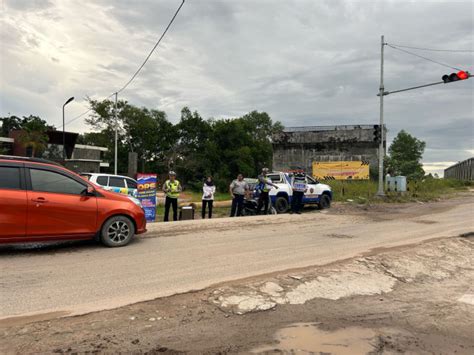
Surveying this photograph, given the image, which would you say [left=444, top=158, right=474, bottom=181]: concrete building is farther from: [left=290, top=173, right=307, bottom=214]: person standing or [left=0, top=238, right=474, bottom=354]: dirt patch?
[left=0, top=238, right=474, bottom=354]: dirt patch

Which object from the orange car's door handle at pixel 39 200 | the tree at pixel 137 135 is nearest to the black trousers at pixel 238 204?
the orange car's door handle at pixel 39 200

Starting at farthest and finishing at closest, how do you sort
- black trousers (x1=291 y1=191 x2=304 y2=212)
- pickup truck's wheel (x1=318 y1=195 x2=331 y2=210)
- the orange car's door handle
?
pickup truck's wheel (x1=318 y1=195 x2=331 y2=210)
black trousers (x1=291 y1=191 x2=304 y2=212)
the orange car's door handle

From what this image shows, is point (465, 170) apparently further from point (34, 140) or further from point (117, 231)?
point (117, 231)

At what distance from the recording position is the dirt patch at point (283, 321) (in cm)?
376

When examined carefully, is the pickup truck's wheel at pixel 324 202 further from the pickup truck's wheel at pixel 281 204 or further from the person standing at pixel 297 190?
the person standing at pixel 297 190

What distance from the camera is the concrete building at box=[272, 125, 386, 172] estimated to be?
147 ft

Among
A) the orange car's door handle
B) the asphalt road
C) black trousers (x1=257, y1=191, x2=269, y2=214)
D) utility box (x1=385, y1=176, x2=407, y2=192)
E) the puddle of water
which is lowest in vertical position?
the puddle of water

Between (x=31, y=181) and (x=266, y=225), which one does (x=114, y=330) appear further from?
(x=266, y=225)

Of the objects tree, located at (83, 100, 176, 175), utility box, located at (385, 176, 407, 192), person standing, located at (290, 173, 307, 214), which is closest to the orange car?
person standing, located at (290, 173, 307, 214)

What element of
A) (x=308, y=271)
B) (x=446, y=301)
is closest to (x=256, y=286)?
(x=308, y=271)

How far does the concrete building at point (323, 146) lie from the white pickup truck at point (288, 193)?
28.7 m

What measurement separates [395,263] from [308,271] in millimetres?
1923

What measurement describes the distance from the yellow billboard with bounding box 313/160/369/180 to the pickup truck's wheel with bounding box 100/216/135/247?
3371 centimetres

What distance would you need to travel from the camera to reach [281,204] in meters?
15.8
